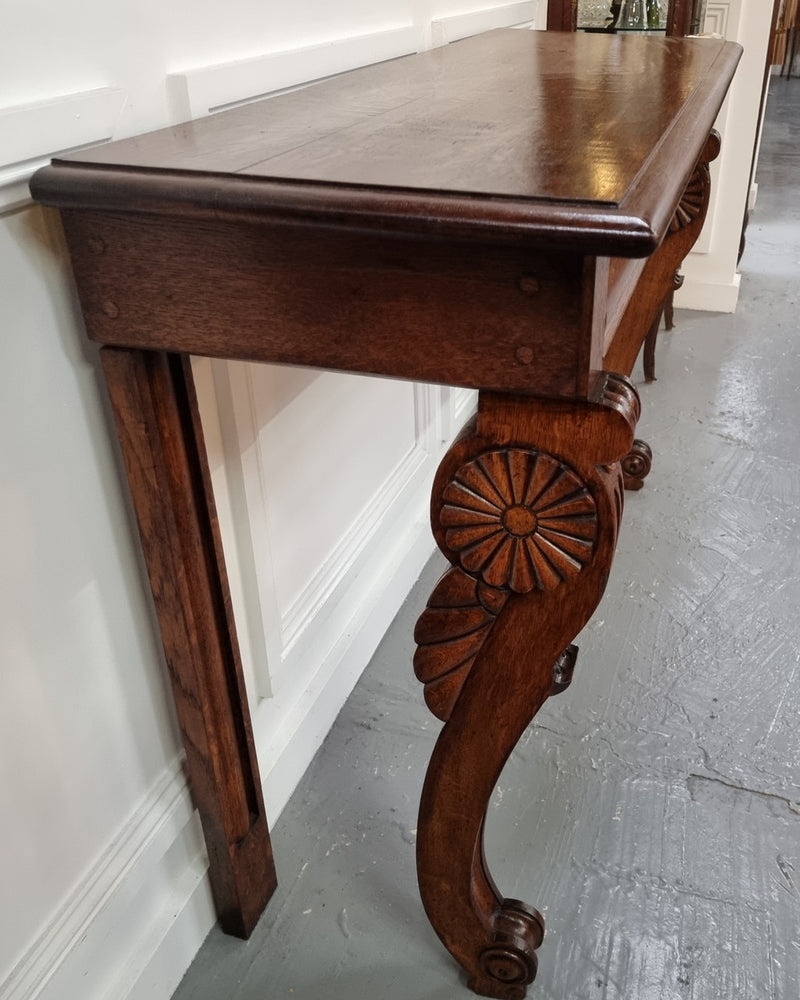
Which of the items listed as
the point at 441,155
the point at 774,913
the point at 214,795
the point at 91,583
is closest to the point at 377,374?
the point at 441,155

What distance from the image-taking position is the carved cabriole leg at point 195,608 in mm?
838

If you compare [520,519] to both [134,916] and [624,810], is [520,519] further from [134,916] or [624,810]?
[624,810]

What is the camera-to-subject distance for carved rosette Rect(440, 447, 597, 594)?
70 cm

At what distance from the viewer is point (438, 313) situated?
67 centimetres

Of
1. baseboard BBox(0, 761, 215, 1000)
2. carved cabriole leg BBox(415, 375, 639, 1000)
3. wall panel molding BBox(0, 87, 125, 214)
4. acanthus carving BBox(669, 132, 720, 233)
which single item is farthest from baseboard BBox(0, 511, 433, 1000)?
acanthus carving BBox(669, 132, 720, 233)

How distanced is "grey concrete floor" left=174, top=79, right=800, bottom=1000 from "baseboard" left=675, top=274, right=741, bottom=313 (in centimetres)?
131

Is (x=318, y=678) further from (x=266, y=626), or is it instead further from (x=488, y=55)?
(x=488, y=55)

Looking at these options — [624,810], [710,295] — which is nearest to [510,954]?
[624,810]

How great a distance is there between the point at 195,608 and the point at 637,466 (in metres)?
1.41

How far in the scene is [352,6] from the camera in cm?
129

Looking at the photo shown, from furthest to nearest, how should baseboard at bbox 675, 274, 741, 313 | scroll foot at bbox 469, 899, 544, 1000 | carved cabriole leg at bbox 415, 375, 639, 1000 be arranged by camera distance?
baseboard at bbox 675, 274, 741, 313
scroll foot at bbox 469, 899, 544, 1000
carved cabriole leg at bbox 415, 375, 639, 1000

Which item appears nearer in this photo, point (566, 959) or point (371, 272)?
point (371, 272)

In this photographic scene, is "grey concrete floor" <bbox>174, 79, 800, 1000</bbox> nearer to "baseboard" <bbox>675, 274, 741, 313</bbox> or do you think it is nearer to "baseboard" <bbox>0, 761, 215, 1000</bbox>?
"baseboard" <bbox>0, 761, 215, 1000</bbox>

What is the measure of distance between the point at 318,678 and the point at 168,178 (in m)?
0.92
